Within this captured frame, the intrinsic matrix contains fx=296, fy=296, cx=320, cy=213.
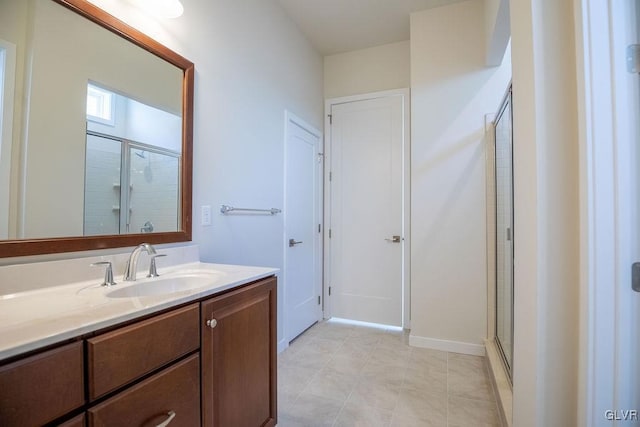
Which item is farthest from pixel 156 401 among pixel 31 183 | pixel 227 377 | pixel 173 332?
pixel 31 183

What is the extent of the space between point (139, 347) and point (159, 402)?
0.64ft

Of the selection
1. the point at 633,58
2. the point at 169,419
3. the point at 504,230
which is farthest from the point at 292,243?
the point at 633,58

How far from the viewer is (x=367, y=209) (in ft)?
10.2

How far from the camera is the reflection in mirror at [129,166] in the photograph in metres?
1.20

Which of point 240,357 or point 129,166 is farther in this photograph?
point 129,166

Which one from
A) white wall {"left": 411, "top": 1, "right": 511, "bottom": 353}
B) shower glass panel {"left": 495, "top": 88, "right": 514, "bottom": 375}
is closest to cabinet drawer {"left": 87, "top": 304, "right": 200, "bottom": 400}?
shower glass panel {"left": 495, "top": 88, "right": 514, "bottom": 375}

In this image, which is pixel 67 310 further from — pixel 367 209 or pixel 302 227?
pixel 367 209

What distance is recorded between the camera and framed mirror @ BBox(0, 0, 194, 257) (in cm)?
99

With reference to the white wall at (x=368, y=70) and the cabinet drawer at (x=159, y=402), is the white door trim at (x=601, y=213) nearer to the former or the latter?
the cabinet drawer at (x=159, y=402)

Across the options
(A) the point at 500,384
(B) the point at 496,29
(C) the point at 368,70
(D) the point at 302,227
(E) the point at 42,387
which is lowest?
(A) the point at 500,384

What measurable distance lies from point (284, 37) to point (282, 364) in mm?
2691

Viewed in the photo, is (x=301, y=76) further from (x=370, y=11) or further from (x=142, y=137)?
(x=142, y=137)

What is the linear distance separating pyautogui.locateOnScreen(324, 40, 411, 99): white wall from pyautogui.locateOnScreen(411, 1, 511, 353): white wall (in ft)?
1.25

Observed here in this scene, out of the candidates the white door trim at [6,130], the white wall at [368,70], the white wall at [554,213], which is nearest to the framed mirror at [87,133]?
the white door trim at [6,130]
